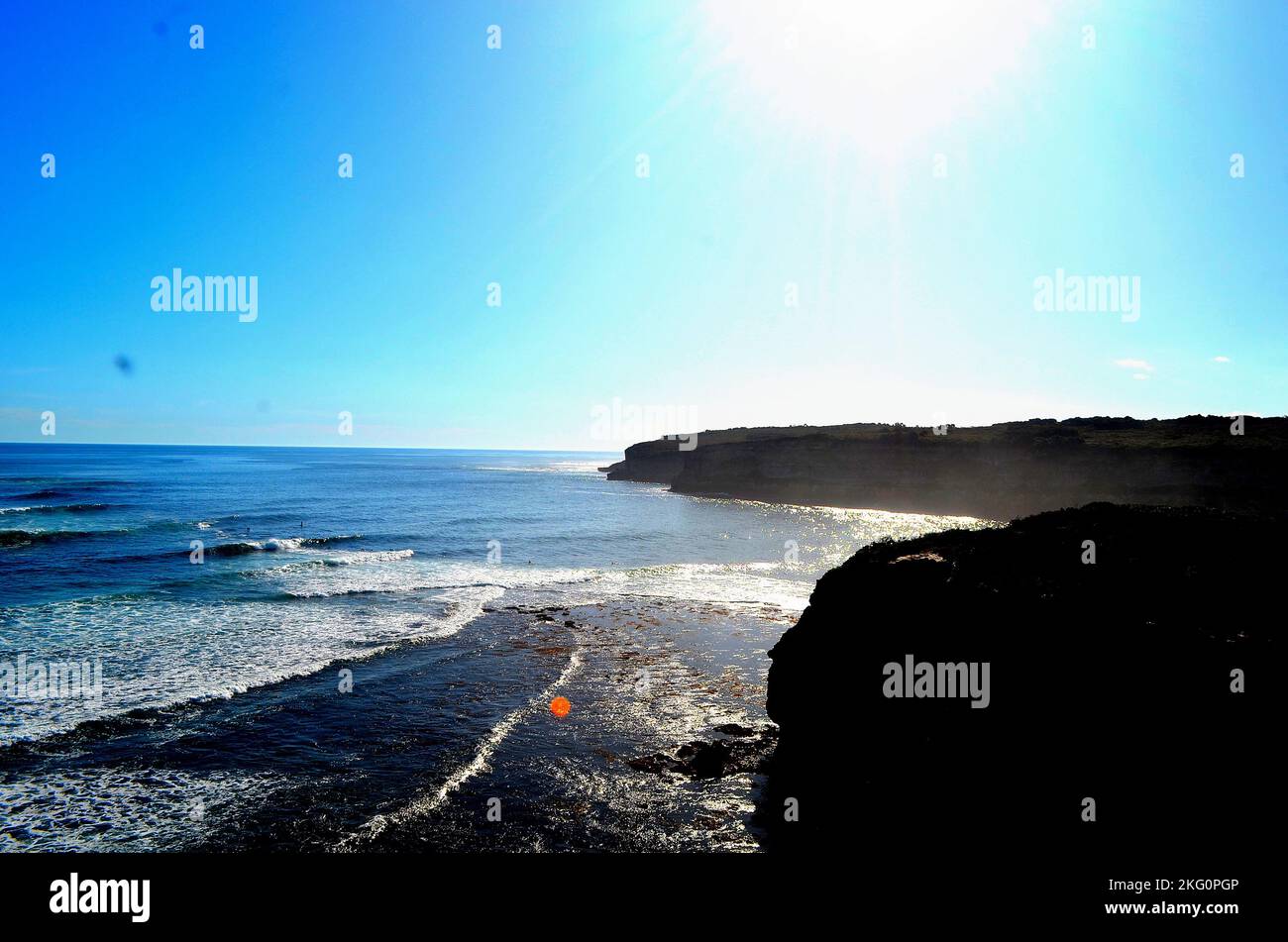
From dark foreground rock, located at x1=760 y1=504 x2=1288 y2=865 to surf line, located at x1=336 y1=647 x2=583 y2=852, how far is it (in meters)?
6.43

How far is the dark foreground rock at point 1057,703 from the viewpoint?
308 inches

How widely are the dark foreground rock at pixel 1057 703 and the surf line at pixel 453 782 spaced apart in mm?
6426

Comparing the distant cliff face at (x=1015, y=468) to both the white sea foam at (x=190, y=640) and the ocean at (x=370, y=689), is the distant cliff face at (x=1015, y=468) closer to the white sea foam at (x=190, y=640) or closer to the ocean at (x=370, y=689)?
the ocean at (x=370, y=689)

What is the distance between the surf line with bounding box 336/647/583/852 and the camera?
1042 centimetres

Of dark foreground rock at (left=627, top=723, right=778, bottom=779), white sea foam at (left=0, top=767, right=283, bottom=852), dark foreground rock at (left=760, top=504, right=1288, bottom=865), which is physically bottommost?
dark foreground rock at (left=627, top=723, right=778, bottom=779)

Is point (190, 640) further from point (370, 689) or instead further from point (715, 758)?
point (715, 758)

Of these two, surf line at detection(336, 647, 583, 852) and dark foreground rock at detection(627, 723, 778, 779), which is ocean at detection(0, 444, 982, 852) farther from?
dark foreground rock at detection(627, 723, 778, 779)

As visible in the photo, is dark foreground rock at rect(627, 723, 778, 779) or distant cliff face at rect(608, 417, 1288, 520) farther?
distant cliff face at rect(608, 417, 1288, 520)

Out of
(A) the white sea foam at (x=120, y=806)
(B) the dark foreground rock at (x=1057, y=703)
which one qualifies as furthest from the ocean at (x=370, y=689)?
(B) the dark foreground rock at (x=1057, y=703)

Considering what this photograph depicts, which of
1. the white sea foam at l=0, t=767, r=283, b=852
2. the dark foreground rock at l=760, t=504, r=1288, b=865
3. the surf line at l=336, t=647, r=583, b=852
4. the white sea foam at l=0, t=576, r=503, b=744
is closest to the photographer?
the dark foreground rock at l=760, t=504, r=1288, b=865

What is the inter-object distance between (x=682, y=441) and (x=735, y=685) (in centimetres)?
12075

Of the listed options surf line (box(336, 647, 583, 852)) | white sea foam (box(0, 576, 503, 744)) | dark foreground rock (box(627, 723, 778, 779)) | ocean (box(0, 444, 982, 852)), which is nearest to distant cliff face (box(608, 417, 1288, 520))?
ocean (box(0, 444, 982, 852))
